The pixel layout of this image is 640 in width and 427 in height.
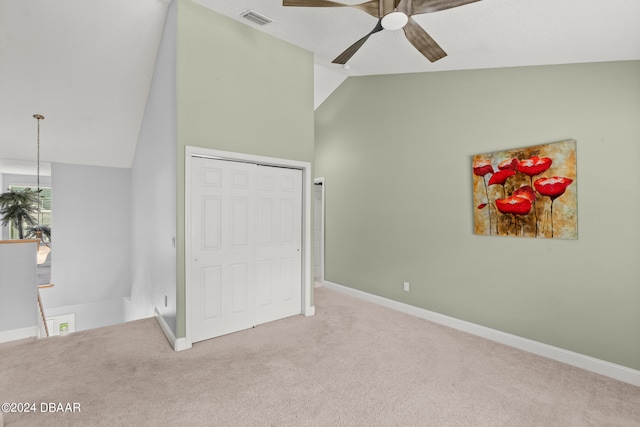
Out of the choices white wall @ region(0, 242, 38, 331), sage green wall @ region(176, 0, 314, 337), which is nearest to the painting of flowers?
sage green wall @ region(176, 0, 314, 337)

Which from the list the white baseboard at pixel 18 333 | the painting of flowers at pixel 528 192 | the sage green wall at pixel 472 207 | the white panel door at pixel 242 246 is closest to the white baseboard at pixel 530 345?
the sage green wall at pixel 472 207

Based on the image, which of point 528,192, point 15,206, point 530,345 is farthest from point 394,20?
point 15,206

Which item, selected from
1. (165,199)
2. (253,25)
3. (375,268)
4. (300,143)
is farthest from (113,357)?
(253,25)

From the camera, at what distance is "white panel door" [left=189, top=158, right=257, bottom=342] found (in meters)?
3.02

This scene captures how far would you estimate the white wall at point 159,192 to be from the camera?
3.04m

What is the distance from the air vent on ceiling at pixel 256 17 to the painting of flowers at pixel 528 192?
8.49 feet

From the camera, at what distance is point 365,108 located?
4.59 m

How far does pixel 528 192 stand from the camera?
2908mm

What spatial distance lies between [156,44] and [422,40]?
3057mm

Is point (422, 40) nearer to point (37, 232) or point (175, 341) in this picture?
point (175, 341)

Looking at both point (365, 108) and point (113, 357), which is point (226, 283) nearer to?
point (113, 357)

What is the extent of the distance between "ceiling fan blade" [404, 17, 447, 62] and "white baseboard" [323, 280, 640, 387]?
2721mm

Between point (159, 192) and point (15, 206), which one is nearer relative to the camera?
point (159, 192)

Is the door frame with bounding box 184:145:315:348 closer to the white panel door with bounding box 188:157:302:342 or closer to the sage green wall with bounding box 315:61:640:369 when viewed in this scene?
the white panel door with bounding box 188:157:302:342
